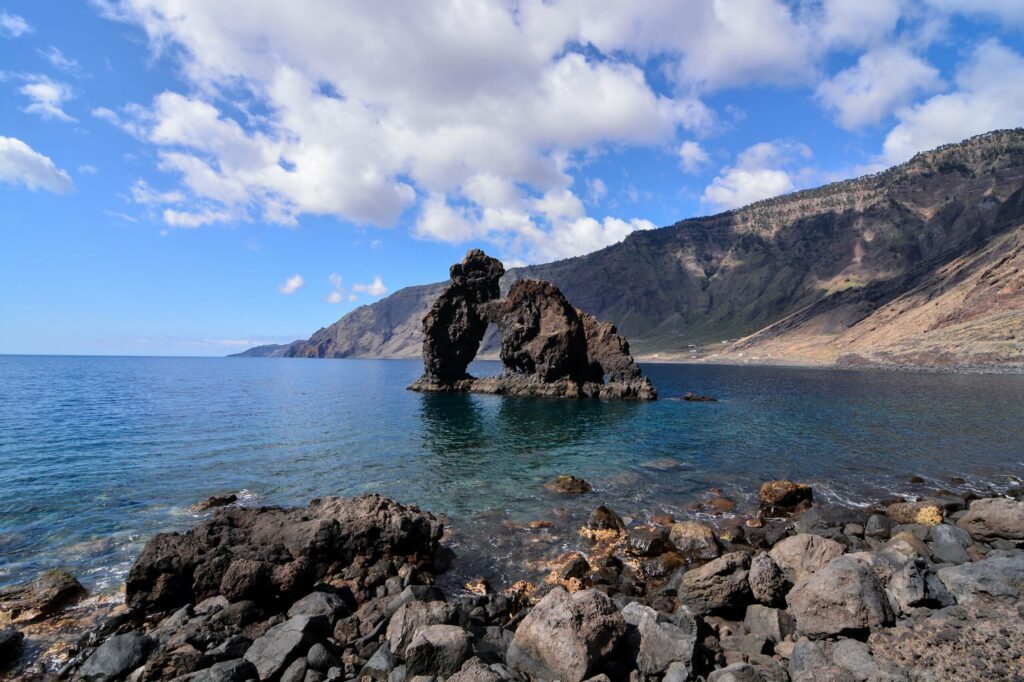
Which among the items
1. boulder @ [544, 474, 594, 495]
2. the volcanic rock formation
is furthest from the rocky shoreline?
the volcanic rock formation

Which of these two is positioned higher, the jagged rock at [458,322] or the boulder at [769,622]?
the jagged rock at [458,322]

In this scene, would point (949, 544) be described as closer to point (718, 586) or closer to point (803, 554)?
point (803, 554)

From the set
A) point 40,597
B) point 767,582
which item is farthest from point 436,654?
point 40,597

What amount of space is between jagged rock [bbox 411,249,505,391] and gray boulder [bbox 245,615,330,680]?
77241 millimetres

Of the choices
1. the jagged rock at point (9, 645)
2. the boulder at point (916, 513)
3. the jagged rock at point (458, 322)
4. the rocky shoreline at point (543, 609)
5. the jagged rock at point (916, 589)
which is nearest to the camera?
the rocky shoreline at point (543, 609)

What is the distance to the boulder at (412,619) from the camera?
11.7 m

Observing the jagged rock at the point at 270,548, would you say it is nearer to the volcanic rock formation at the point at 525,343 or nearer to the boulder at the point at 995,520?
the boulder at the point at 995,520

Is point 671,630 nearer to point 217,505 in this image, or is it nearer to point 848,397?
point 217,505

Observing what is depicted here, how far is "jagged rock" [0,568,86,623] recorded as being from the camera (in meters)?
13.6

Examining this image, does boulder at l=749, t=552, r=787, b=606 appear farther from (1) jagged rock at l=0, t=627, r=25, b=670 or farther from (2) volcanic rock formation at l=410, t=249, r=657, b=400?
(2) volcanic rock formation at l=410, t=249, r=657, b=400

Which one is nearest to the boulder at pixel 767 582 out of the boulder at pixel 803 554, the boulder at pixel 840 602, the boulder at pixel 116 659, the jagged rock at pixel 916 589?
the boulder at pixel 840 602

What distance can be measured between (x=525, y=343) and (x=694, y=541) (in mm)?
66187

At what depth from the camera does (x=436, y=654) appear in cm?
1047

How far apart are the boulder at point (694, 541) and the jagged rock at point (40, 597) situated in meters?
20.3
